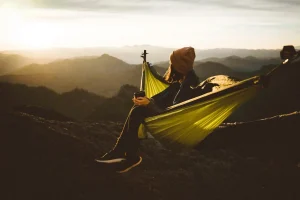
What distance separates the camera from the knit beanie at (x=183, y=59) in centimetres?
366

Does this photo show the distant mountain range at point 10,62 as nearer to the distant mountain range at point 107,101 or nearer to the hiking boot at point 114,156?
the distant mountain range at point 107,101

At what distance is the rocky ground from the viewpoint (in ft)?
11.5

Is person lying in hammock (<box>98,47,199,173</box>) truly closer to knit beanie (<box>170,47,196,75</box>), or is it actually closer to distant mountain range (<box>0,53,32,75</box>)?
knit beanie (<box>170,47,196,75</box>)

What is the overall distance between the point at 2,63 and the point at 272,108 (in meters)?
67.1

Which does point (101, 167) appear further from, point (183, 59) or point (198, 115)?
point (183, 59)

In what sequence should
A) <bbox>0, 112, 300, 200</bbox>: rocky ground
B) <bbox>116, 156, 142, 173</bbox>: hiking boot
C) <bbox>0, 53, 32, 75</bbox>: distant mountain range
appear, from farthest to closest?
<bbox>0, 53, 32, 75</bbox>: distant mountain range → <bbox>0, 112, 300, 200</bbox>: rocky ground → <bbox>116, 156, 142, 173</bbox>: hiking boot

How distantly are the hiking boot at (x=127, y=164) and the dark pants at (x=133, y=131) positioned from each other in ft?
0.19

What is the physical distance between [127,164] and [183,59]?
58.5 inches

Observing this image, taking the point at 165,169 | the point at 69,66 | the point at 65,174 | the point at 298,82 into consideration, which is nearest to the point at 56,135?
the point at 65,174

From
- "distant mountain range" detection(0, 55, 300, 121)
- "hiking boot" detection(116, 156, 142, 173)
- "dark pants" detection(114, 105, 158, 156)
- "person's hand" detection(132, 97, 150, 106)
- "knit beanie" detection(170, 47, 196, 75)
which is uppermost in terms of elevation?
"knit beanie" detection(170, 47, 196, 75)

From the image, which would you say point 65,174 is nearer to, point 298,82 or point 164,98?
point 164,98

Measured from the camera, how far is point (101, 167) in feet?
10.9

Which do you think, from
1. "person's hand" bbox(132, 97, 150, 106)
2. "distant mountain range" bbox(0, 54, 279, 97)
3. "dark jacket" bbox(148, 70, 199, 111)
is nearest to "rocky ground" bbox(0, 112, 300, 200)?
"dark jacket" bbox(148, 70, 199, 111)

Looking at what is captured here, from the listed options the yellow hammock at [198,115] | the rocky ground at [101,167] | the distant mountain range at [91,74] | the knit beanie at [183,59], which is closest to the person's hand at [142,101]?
the yellow hammock at [198,115]
